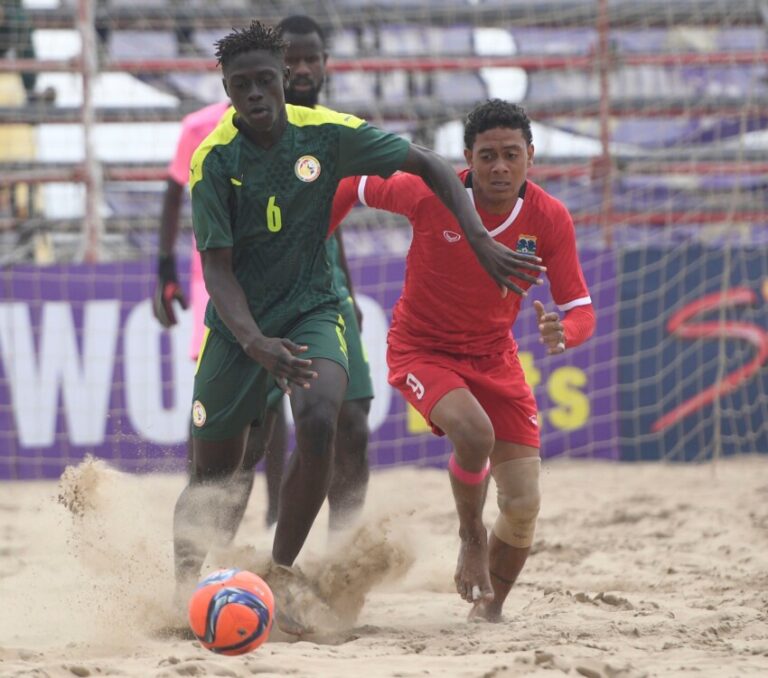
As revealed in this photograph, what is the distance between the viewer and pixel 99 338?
→ 9.22 m

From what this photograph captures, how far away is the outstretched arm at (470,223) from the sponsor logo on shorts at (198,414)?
1.07m

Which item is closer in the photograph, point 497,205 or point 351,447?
point 497,205

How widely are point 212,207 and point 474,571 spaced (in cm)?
153

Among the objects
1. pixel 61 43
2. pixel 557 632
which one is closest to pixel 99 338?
pixel 61 43

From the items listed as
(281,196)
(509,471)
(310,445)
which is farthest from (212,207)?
(509,471)

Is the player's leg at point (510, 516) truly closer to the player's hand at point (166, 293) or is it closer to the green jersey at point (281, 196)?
the green jersey at point (281, 196)

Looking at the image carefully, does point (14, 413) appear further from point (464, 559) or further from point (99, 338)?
point (464, 559)

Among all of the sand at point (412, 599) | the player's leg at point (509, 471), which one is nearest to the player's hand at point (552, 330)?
the player's leg at point (509, 471)

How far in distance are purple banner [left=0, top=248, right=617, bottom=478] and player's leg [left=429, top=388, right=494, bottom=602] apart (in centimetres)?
477

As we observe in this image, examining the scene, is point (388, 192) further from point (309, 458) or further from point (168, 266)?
point (168, 266)

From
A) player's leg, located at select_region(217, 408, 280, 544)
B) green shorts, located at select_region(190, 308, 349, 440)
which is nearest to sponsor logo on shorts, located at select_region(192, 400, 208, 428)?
green shorts, located at select_region(190, 308, 349, 440)

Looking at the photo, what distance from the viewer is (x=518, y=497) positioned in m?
4.62

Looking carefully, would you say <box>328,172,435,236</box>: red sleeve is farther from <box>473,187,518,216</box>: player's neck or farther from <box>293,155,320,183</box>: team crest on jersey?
<box>293,155,320,183</box>: team crest on jersey

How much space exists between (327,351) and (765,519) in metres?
3.38
